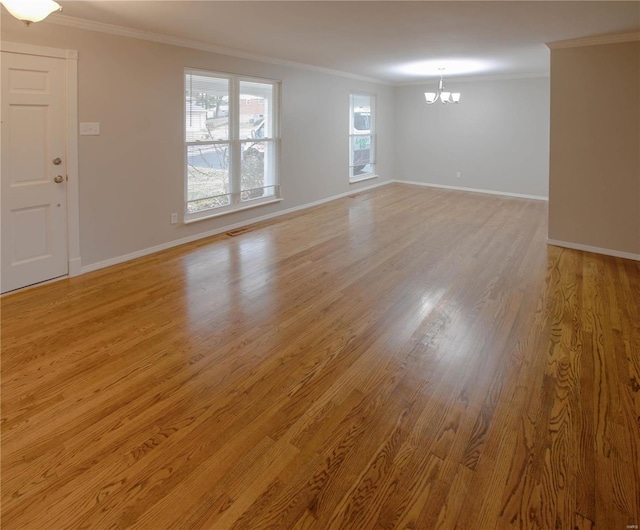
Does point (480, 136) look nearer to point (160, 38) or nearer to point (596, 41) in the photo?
point (596, 41)

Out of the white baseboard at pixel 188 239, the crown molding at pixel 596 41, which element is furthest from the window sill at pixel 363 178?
the crown molding at pixel 596 41

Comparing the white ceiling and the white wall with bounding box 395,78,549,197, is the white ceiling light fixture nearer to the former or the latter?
the white ceiling

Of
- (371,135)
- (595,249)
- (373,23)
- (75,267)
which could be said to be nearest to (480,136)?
(371,135)

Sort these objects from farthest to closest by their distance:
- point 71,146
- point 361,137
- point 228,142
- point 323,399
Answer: point 361,137 → point 228,142 → point 71,146 → point 323,399

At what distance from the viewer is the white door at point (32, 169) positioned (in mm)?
3480

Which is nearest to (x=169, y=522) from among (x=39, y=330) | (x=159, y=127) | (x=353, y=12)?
(x=39, y=330)

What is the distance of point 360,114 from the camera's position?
880 centimetres

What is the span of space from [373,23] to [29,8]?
2.75 m

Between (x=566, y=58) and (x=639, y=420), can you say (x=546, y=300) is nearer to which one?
(x=639, y=420)

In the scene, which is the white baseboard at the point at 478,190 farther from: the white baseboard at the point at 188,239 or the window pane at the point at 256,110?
the window pane at the point at 256,110

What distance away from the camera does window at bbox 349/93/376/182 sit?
859 centimetres

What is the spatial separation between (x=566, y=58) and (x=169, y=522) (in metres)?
5.63

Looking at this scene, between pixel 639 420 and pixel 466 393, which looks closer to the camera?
pixel 639 420

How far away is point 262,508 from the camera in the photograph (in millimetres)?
1588
